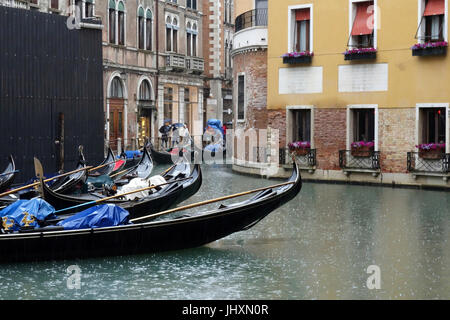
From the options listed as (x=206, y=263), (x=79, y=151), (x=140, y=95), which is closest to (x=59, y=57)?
(x=79, y=151)

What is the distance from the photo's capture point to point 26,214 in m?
8.29

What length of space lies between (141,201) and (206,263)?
2.31 metres

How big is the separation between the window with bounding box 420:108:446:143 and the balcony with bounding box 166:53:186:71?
1375cm

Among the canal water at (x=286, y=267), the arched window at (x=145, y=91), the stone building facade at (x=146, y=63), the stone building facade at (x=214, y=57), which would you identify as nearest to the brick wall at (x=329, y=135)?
the canal water at (x=286, y=267)

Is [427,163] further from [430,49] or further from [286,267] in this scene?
[286,267]

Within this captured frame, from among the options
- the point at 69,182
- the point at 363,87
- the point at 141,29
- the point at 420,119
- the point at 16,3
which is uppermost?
the point at 141,29

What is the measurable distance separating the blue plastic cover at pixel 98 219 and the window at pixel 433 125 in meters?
8.07

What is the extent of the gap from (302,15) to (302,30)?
0.30m

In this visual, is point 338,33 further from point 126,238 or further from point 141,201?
point 126,238

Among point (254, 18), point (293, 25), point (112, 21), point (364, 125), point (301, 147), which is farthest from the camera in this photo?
point (112, 21)

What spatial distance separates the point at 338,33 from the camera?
51.7ft

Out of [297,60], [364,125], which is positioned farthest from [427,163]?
[297,60]

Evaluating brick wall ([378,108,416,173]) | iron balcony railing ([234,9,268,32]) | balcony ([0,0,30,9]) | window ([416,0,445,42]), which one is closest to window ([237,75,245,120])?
iron balcony railing ([234,9,268,32])

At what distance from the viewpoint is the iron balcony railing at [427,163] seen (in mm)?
14336
